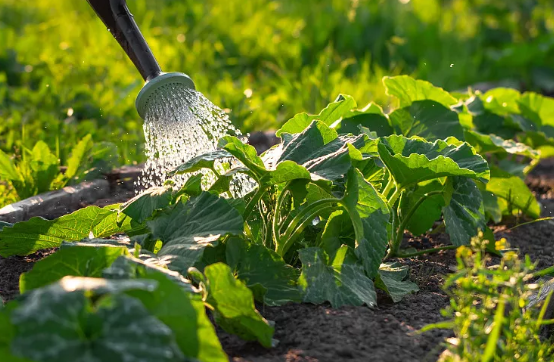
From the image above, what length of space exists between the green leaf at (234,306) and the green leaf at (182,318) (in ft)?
0.64

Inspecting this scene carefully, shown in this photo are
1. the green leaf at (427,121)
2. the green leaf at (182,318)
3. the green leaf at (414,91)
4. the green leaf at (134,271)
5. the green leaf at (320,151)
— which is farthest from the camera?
the green leaf at (414,91)

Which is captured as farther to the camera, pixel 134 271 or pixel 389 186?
pixel 389 186

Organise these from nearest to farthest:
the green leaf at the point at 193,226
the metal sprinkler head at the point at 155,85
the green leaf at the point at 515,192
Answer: the green leaf at the point at 193,226, the metal sprinkler head at the point at 155,85, the green leaf at the point at 515,192

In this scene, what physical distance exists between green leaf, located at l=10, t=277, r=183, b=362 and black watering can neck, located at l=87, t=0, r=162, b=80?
1.46 metres

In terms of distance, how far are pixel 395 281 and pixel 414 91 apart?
1.02 metres

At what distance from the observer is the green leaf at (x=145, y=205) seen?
Answer: 2.38m

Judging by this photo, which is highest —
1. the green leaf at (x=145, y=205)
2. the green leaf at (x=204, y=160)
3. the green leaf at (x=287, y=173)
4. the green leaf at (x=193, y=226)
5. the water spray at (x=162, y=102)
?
the water spray at (x=162, y=102)

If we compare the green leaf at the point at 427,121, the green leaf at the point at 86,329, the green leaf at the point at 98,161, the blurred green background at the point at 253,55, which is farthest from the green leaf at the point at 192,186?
the blurred green background at the point at 253,55

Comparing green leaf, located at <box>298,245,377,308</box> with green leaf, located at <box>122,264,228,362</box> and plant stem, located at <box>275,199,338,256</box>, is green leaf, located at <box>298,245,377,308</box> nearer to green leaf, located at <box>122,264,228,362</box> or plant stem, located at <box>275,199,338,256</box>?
plant stem, located at <box>275,199,338,256</box>

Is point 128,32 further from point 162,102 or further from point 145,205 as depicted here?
point 145,205

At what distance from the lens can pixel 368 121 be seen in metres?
3.11

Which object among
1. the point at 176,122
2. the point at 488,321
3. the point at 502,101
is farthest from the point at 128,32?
the point at 502,101

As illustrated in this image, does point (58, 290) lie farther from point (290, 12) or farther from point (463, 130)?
point (290, 12)

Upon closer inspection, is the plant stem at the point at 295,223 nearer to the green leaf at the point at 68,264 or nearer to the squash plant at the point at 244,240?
the squash plant at the point at 244,240
